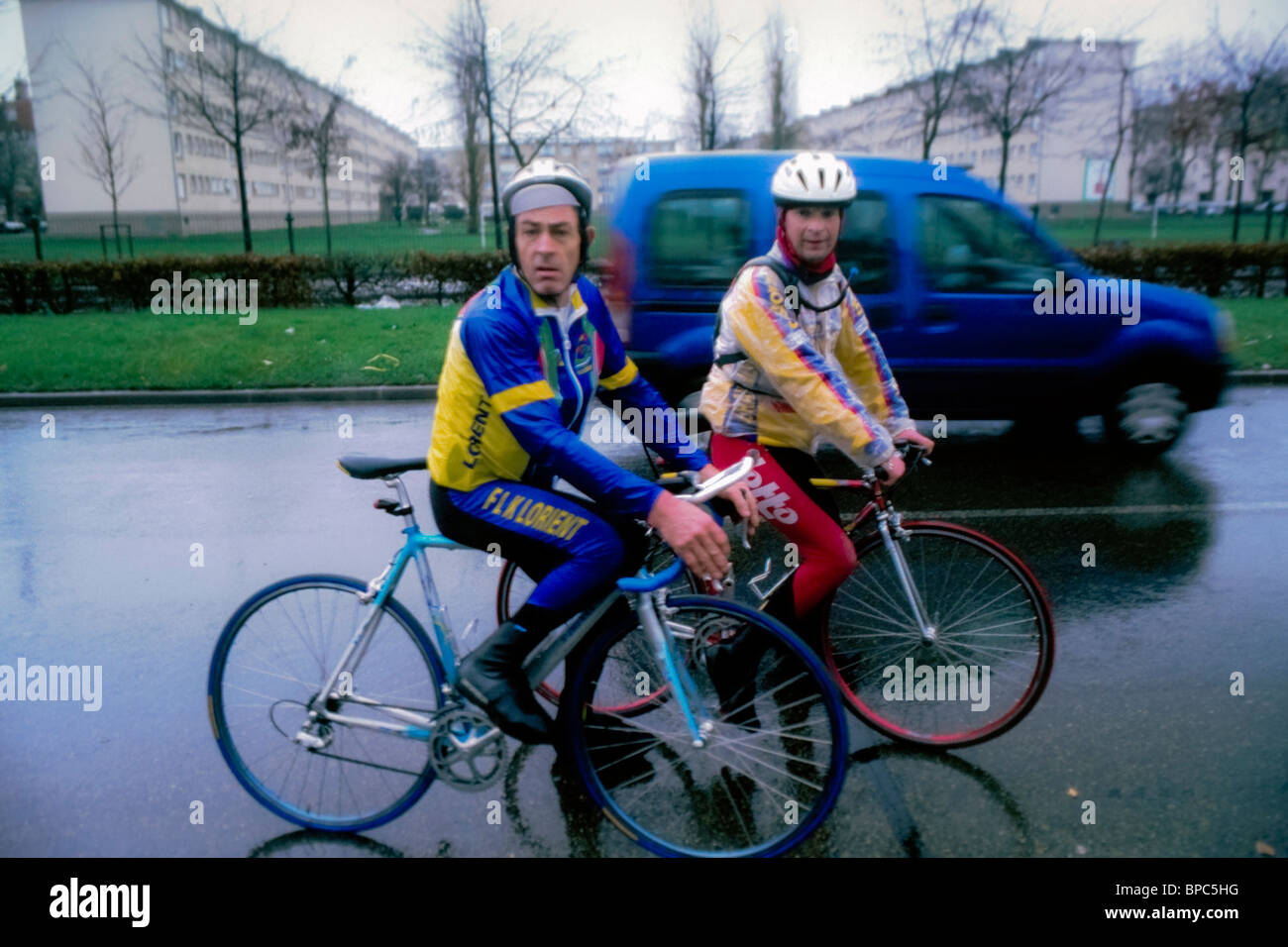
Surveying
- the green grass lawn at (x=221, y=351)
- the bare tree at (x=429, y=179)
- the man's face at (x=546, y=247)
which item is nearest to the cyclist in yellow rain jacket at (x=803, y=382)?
the man's face at (x=546, y=247)

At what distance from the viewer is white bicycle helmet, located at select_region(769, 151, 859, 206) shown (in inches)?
123

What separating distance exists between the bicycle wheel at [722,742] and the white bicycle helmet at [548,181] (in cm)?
113

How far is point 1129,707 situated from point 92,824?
352 centimetres

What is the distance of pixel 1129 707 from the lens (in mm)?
3541

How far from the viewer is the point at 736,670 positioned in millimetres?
2715

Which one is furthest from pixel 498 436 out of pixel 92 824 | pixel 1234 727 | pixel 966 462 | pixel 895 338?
pixel 966 462

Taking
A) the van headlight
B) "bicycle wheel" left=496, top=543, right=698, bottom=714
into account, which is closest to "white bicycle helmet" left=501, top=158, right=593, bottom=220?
"bicycle wheel" left=496, top=543, right=698, bottom=714

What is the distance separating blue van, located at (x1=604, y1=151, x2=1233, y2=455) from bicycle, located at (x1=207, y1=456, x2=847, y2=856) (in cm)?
406

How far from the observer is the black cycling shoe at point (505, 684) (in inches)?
A: 105

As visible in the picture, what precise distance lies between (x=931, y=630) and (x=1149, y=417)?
4.65 meters

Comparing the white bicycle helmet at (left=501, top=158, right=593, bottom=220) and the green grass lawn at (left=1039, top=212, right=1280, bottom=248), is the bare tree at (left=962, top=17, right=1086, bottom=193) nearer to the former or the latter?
the green grass lawn at (left=1039, top=212, right=1280, bottom=248)

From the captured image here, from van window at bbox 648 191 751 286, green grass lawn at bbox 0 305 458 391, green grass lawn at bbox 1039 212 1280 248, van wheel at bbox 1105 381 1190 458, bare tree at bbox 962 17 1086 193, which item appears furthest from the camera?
green grass lawn at bbox 1039 212 1280 248

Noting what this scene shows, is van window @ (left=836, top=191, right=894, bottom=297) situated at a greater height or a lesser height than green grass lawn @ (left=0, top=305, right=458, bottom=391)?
greater
